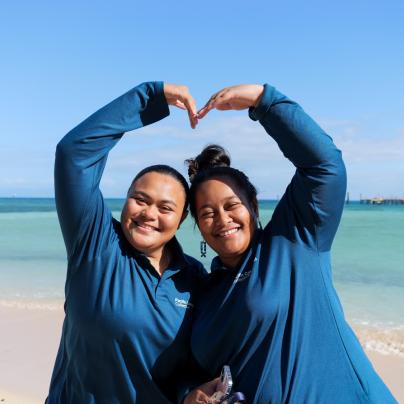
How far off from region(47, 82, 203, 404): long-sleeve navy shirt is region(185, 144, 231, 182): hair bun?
62cm

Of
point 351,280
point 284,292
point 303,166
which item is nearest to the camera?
point 284,292

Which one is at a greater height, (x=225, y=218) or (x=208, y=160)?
(x=208, y=160)

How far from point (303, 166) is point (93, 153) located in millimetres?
1046

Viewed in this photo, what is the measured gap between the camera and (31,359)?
6.93 meters

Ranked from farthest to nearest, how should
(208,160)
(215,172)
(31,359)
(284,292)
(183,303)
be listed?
(31,359) < (208,160) < (215,172) < (183,303) < (284,292)

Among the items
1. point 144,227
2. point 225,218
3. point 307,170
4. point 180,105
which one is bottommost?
point 144,227

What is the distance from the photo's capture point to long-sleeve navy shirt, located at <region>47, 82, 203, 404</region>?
2.47 metres

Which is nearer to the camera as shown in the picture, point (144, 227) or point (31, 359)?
point (144, 227)

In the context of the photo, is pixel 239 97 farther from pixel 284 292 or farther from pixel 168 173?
pixel 284 292

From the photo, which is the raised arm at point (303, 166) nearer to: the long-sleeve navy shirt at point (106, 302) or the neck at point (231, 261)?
the neck at point (231, 261)

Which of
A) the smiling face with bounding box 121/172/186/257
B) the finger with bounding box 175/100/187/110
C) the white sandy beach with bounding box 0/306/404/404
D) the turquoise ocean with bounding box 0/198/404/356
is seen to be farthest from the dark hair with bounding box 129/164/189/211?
the white sandy beach with bounding box 0/306/404/404

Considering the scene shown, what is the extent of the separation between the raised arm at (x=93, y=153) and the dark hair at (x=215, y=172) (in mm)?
299

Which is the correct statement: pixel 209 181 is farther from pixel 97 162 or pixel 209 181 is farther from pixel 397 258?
pixel 397 258

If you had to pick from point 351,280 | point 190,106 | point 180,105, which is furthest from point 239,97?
point 351,280
